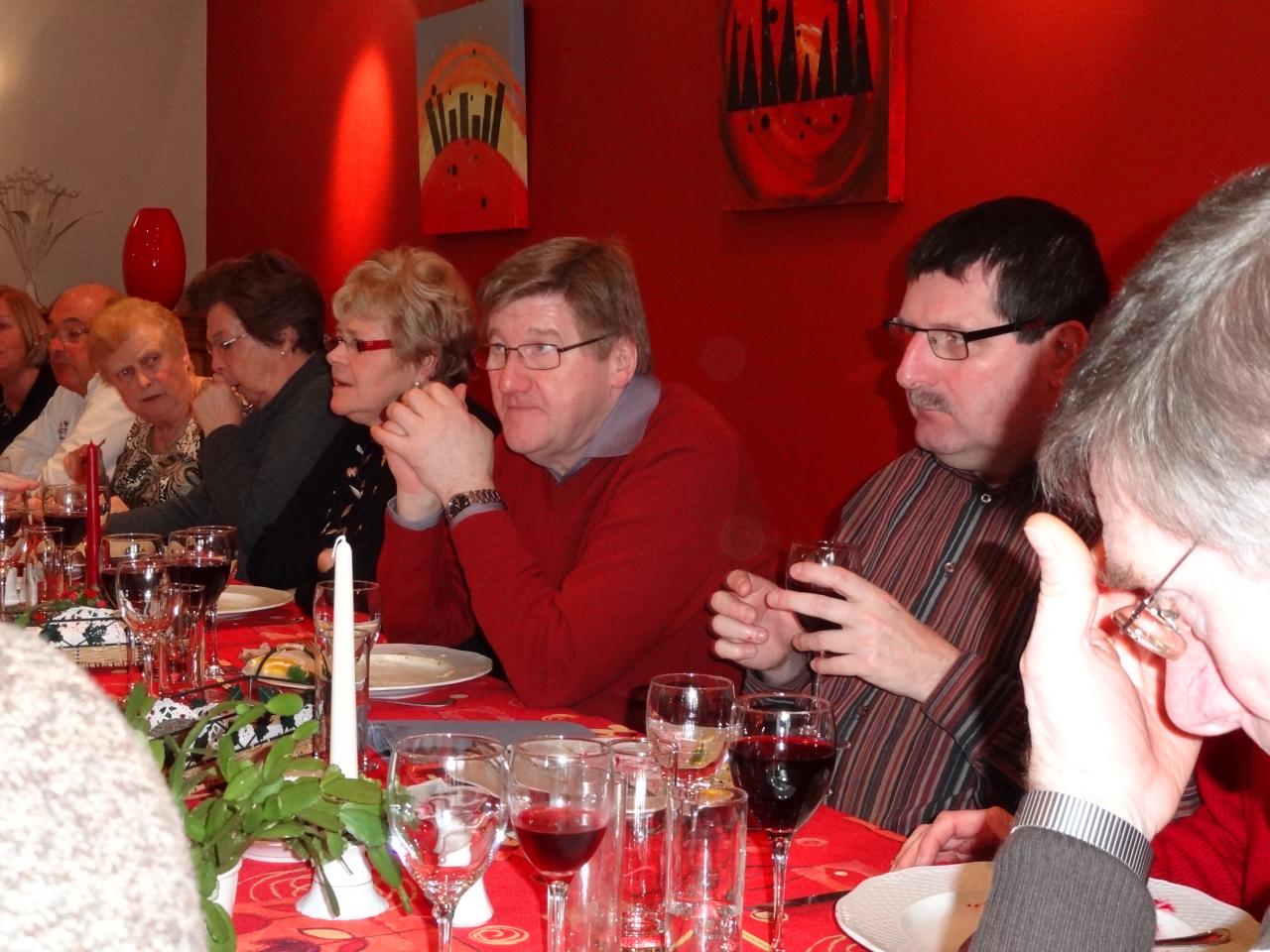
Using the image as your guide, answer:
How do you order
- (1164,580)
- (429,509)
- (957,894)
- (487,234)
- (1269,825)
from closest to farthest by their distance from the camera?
(1164,580) → (957,894) → (1269,825) → (429,509) → (487,234)

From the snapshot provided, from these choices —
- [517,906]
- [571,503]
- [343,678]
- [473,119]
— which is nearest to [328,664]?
[343,678]

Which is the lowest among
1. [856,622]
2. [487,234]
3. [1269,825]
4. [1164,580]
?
[1269,825]

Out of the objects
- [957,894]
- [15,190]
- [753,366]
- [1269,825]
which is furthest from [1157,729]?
[15,190]

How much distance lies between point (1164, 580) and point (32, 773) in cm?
68

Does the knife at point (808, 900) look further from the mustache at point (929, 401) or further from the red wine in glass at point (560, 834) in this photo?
the mustache at point (929, 401)

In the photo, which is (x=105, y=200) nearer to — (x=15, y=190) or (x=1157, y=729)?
(x=15, y=190)

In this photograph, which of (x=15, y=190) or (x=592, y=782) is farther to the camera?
(x=15, y=190)

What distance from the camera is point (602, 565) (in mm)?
2080

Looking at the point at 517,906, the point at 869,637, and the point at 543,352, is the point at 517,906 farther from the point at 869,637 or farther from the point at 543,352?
the point at 543,352

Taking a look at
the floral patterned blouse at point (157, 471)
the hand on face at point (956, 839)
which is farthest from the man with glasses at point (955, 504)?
the floral patterned blouse at point (157, 471)

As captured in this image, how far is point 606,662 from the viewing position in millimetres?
2002

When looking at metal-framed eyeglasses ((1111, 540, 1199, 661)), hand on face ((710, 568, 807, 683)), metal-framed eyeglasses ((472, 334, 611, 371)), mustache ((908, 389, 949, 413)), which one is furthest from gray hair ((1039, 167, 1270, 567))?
metal-framed eyeglasses ((472, 334, 611, 371))

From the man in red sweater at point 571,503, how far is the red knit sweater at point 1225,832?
85 cm

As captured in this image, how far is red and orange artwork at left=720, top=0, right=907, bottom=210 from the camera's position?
10.4 feet
